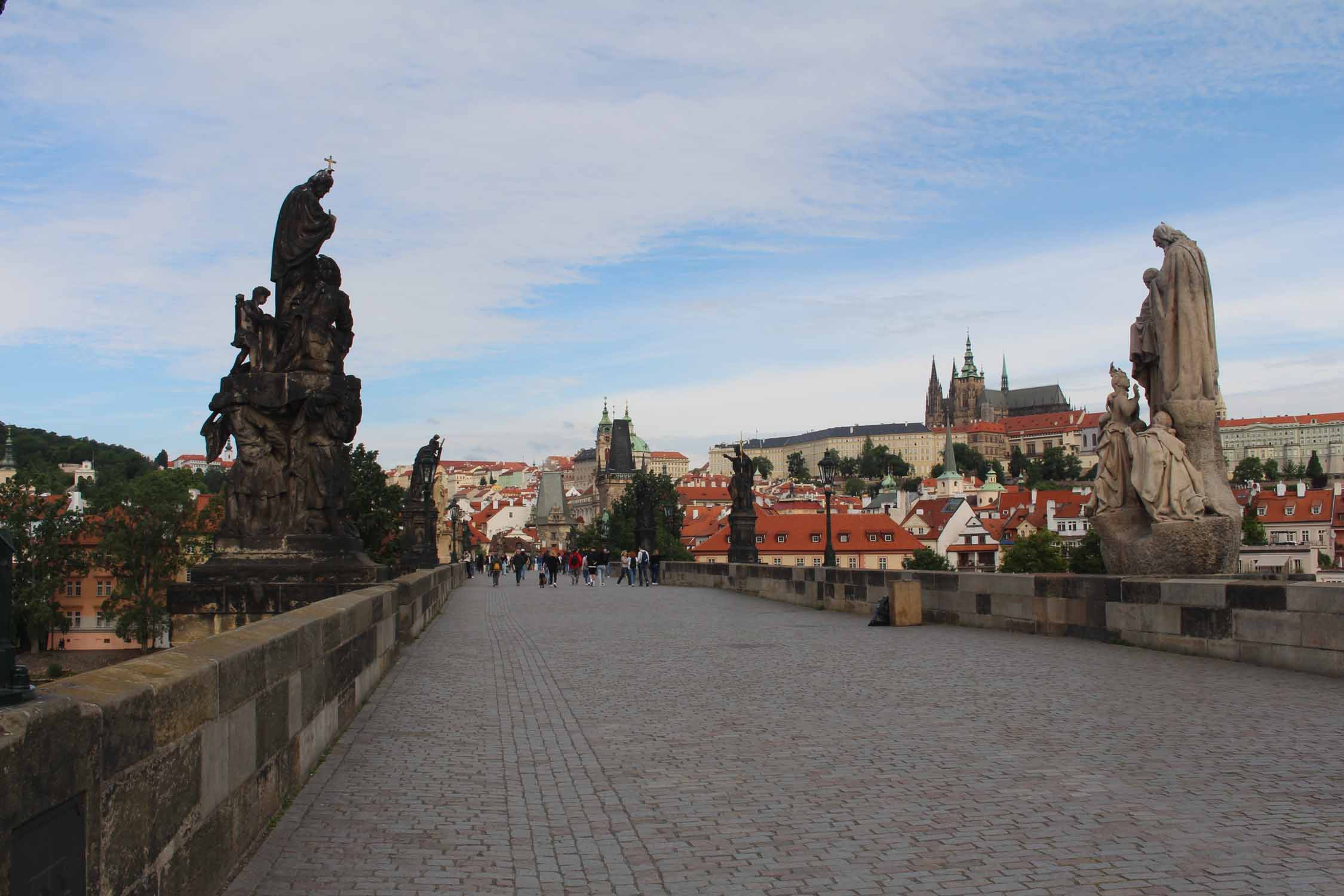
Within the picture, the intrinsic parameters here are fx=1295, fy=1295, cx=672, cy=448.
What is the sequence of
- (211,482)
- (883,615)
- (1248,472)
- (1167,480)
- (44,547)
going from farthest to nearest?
1. (1248,472)
2. (211,482)
3. (44,547)
4. (883,615)
5. (1167,480)

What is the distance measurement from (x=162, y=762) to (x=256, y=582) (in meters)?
7.36

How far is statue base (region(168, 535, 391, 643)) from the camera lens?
417 inches

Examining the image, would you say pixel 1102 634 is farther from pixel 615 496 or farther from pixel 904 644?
pixel 615 496

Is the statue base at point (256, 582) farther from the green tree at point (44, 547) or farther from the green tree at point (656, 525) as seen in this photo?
the green tree at point (656, 525)

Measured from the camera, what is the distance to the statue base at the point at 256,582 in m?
10.6

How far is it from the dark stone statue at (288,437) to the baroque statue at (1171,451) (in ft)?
24.1

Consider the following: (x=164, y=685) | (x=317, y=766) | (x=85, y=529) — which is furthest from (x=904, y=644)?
(x=85, y=529)

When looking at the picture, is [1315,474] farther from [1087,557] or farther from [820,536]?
[1087,557]

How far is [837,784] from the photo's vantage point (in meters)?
6.30

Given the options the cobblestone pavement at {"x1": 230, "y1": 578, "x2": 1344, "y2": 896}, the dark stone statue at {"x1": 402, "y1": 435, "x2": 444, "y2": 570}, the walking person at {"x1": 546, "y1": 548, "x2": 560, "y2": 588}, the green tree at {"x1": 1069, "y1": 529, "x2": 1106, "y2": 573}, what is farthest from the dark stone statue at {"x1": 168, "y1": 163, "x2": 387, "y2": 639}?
the green tree at {"x1": 1069, "y1": 529, "x2": 1106, "y2": 573}

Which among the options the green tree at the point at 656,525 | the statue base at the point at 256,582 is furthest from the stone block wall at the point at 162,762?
the green tree at the point at 656,525

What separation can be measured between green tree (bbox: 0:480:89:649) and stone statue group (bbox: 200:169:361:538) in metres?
11.7

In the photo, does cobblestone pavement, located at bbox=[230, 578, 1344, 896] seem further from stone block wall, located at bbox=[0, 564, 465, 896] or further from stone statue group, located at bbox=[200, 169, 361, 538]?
stone statue group, located at bbox=[200, 169, 361, 538]

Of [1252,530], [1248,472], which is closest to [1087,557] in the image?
[1252,530]
